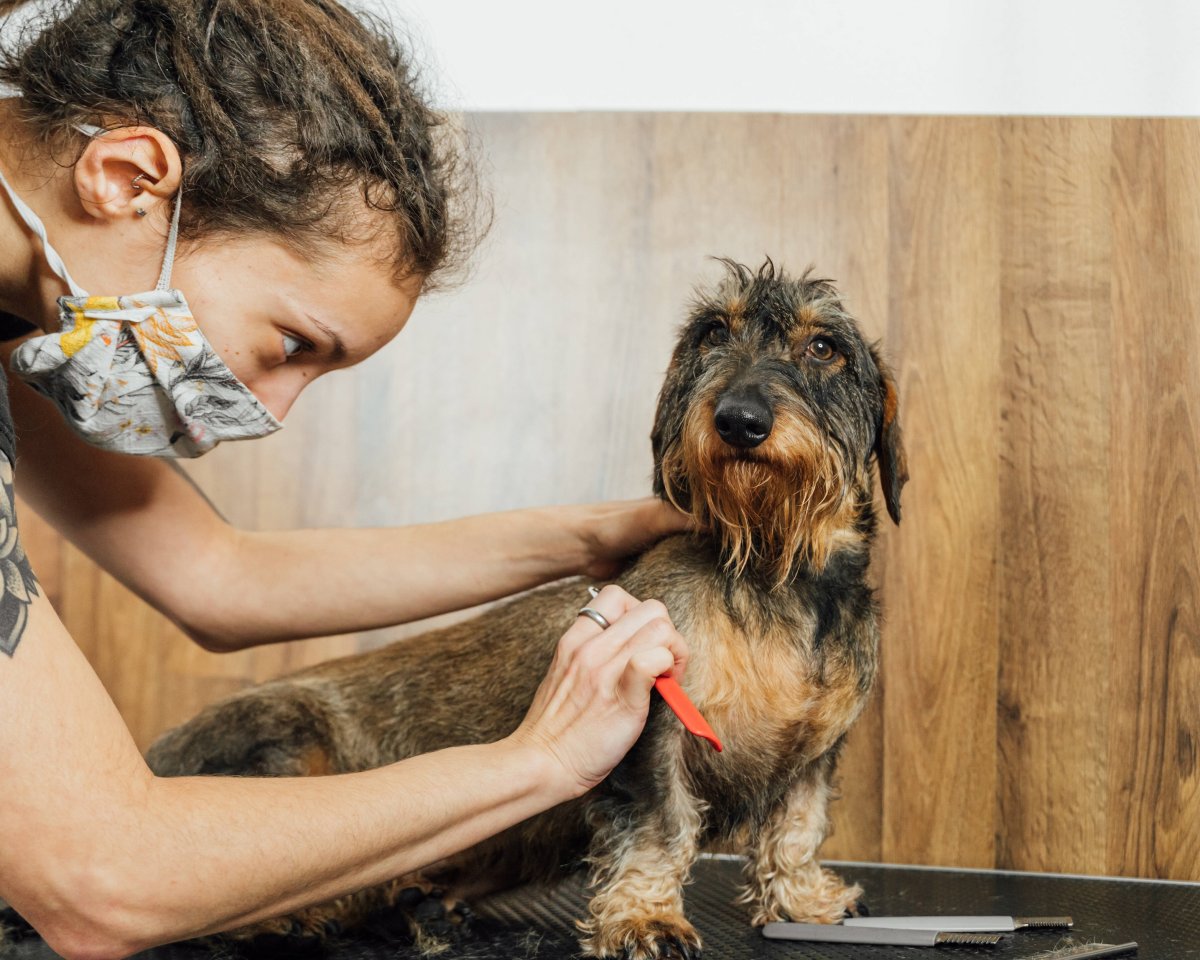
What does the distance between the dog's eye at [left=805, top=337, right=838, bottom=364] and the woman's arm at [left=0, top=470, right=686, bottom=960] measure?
59cm

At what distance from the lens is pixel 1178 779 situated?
2.36m

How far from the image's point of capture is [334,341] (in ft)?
5.10

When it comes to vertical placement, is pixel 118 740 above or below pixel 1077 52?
below

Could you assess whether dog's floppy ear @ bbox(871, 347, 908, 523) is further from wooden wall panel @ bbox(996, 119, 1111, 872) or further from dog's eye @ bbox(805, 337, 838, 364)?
wooden wall panel @ bbox(996, 119, 1111, 872)

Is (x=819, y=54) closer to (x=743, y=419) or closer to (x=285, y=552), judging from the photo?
(x=743, y=419)

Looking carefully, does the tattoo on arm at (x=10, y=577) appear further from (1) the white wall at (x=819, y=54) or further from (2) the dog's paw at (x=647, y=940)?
(1) the white wall at (x=819, y=54)

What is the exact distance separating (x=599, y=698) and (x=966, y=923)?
76 centimetres

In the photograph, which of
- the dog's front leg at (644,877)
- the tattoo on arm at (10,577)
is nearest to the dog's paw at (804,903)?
the dog's front leg at (644,877)

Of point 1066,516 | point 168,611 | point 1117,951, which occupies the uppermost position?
point 1066,516

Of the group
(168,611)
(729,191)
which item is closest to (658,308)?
(729,191)

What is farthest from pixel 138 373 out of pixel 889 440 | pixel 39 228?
pixel 889 440

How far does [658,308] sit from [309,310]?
1.29 meters

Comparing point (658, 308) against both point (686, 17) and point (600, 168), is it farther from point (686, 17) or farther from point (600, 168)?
point (686, 17)

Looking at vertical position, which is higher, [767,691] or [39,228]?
[39,228]
